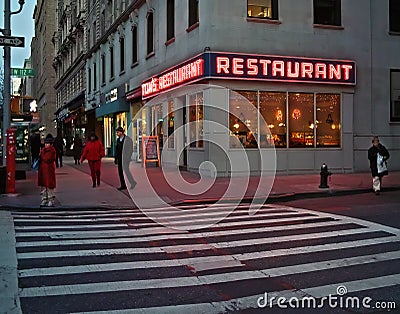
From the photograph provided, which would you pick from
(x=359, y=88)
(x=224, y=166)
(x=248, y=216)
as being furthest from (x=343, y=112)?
(x=248, y=216)

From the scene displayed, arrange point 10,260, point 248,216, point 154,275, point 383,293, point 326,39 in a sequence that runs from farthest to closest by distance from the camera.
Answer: point 326,39
point 248,216
point 10,260
point 154,275
point 383,293

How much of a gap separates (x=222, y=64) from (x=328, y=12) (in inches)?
235

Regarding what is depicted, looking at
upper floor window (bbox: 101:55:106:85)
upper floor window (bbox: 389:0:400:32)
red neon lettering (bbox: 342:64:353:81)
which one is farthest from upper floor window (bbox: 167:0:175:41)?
upper floor window (bbox: 101:55:106:85)

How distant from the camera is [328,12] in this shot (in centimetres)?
2153

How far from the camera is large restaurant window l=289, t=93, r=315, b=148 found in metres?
20.5

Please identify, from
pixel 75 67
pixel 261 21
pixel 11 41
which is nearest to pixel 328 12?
pixel 261 21

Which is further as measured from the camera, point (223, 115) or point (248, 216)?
point (223, 115)

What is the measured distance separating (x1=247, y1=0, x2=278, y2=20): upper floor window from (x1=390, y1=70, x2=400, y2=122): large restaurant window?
6374mm

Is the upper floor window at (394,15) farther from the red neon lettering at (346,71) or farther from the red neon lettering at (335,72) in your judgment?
the red neon lettering at (335,72)

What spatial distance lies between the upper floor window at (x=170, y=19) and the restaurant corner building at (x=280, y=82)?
47 mm

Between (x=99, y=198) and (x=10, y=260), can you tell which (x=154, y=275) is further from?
(x=99, y=198)

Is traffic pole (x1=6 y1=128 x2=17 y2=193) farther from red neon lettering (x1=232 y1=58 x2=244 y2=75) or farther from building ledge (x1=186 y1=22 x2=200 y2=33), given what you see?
building ledge (x1=186 y1=22 x2=200 y2=33)

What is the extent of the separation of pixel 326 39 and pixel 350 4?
6.94 ft

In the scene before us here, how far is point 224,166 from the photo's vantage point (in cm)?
1927
